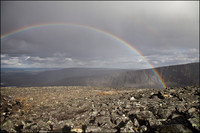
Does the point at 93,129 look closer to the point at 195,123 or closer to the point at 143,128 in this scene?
the point at 143,128

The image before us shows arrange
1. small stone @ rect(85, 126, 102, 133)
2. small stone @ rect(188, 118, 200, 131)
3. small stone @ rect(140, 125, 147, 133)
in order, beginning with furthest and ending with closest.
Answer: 1. small stone @ rect(85, 126, 102, 133)
2. small stone @ rect(140, 125, 147, 133)
3. small stone @ rect(188, 118, 200, 131)

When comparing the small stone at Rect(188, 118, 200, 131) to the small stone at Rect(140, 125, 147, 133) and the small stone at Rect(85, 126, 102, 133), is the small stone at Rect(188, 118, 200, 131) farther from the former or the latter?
the small stone at Rect(85, 126, 102, 133)

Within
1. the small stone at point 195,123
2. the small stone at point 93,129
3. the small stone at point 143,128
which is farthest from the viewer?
the small stone at point 93,129

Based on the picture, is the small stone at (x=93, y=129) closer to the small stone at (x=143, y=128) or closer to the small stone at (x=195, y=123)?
the small stone at (x=143, y=128)

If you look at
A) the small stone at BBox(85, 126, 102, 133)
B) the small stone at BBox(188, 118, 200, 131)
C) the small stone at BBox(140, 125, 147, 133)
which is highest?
the small stone at BBox(188, 118, 200, 131)

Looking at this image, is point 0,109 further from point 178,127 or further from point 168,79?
point 168,79

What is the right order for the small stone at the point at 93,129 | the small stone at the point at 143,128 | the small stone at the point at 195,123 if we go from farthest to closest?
the small stone at the point at 93,129, the small stone at the point at 143,128, the small stone at the point at 195,123

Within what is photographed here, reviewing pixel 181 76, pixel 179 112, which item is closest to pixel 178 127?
pixel 179 112

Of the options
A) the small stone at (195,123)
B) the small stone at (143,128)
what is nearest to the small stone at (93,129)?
the small stone at (143,128)

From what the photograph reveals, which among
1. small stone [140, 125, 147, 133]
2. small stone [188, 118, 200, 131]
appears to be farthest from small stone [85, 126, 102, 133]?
small stone [188, 118, 200, 131]

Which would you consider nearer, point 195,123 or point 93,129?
point 195,123

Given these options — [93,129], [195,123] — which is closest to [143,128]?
[195,123]
